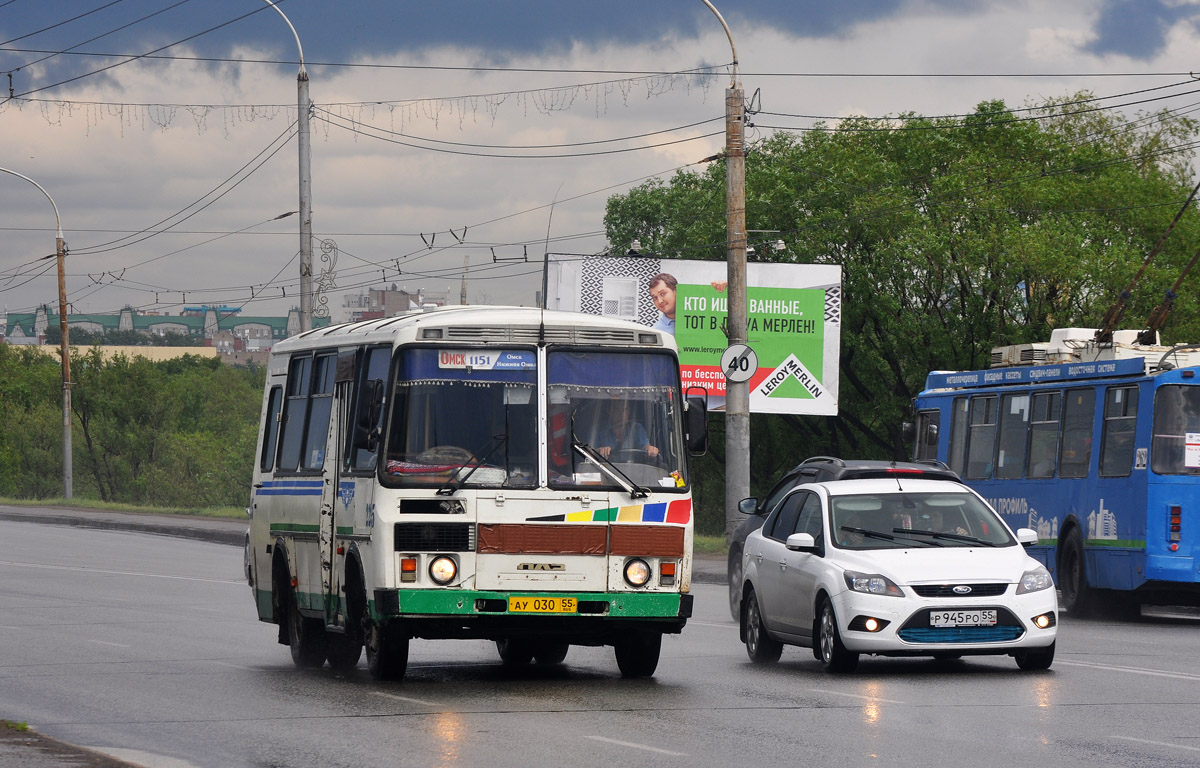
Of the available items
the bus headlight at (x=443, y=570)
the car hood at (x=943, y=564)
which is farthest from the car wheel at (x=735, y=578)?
the bus headlight at (x=443, y=570)

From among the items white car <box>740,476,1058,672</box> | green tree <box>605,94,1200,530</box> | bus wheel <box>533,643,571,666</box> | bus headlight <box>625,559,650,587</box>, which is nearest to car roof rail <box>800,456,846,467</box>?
white car <box>740,476,1058,672</box>

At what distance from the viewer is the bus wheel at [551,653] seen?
16.2m

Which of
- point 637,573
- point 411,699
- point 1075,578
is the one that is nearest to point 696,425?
point 637,573

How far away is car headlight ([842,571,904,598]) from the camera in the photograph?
13703 millimetres

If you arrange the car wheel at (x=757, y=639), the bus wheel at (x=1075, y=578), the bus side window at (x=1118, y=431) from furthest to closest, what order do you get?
the bus wheel at (x=1075, y=578)
the bus side window at (x=1118, y=431)
the car wheel at (x=757, y=639)

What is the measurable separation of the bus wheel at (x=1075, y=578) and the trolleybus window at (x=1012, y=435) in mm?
1837

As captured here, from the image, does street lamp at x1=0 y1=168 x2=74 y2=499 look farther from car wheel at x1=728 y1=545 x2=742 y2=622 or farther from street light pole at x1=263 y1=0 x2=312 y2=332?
car wheel at x1=728 y1=545 x2=742 y2=622

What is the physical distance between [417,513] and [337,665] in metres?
3.14

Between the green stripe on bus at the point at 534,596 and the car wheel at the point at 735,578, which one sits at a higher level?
the green stripe on bus at the point at 534,596

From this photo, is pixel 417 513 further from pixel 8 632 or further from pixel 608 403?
pixel 8 632

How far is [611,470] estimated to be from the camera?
13297mm

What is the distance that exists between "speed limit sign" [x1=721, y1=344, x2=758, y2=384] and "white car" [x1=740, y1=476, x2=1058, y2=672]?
39.2 feet

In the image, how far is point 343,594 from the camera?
1391 cm

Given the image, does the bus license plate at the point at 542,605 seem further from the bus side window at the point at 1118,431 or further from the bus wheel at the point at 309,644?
the bus side window at the point at 1118,431
